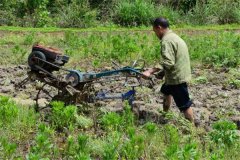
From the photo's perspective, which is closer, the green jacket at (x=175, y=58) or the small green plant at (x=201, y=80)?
the green jacket at (x=175, y=58)

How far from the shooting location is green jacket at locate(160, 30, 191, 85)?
6.55 metres

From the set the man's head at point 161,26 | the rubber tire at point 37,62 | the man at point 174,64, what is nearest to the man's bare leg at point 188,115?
the man at point 174,64

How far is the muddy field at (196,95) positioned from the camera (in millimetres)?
7168

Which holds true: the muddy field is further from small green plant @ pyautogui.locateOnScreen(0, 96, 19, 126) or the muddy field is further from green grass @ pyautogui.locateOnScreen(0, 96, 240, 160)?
small green plant @ pyautogui.locateOnScreen(0, 96, 19, 126)

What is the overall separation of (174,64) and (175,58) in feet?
0.29

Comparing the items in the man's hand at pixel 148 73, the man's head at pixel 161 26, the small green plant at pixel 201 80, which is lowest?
the small green plant at pixel 201 80

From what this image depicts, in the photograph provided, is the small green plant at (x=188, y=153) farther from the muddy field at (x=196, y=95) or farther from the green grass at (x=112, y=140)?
the muddy field at (x=196, y=95)

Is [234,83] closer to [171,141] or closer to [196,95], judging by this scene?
[196,95]

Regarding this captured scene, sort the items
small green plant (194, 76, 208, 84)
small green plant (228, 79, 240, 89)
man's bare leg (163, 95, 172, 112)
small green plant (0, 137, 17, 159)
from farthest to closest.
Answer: small green plant (194, 76, 208, 84) < small green plant (228, 79, 240, 89) < man's bare leg (163, 95, 172, 112) < small green plant (0, 137, 17, 159)

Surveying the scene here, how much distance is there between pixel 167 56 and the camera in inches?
256

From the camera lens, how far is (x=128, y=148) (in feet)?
16.1

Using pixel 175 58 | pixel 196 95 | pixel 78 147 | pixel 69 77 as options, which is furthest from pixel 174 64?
pixel 196 95

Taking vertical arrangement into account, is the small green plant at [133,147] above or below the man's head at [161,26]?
below

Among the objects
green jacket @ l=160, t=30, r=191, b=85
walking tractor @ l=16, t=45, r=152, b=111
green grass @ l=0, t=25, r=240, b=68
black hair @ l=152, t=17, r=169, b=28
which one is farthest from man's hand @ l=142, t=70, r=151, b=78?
green grass @ l=0, t=25, r=240, b=68
